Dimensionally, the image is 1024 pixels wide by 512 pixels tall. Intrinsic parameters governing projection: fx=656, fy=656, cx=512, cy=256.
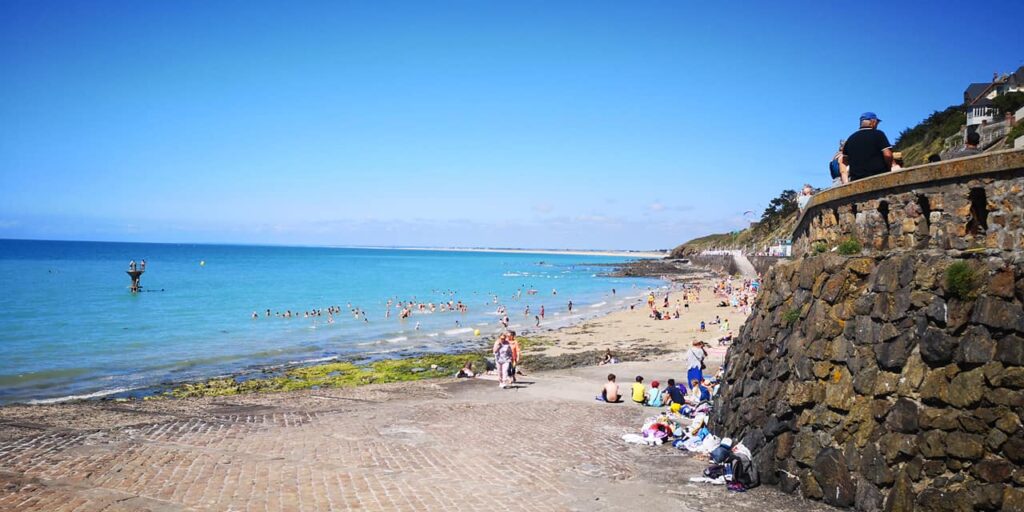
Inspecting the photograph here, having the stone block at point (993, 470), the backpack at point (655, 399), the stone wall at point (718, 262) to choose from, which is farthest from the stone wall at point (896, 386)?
the stone wall at point (718, 262)

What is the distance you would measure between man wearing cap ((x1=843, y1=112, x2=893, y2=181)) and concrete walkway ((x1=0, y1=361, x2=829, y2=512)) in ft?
16.2

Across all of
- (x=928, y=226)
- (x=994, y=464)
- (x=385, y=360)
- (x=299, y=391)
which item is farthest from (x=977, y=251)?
(x=385, y=360)

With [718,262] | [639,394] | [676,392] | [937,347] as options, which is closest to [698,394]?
[676,392]

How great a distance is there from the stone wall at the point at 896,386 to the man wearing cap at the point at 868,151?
4.96ft

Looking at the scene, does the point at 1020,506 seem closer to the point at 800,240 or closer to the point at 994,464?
the point at 994,464

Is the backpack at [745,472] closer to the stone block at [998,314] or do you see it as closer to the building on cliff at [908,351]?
the building on cliff at [908,351]

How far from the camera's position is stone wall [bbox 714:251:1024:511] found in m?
6.99

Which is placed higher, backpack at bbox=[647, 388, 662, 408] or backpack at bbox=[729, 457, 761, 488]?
backpack at bbox=[729, 457, 761, 488]

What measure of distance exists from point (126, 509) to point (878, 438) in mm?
9918

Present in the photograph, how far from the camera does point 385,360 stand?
101 ft

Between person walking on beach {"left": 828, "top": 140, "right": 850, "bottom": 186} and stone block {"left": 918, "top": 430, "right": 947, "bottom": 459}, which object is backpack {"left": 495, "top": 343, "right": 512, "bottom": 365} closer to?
person walking on beach {"left": 828, "top": 140, "right": 850, "bottom": 186}

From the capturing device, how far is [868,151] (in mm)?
9852

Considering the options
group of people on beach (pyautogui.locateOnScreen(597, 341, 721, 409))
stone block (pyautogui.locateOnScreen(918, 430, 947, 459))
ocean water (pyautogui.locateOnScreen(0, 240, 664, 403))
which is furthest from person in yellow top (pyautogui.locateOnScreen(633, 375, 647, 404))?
ocean water (pyautogui.locateOnScreen(0, 240, 664, 403))

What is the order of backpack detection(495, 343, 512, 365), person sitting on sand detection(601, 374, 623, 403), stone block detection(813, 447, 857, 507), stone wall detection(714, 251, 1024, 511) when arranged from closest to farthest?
stone wall detection(714, 251, 1024, 511)
stone block detection(813, 447, 857, 507)
person sitting on sand detection(601, 374, 623, 403)
backpack detection(495, 343, 512, 365)
